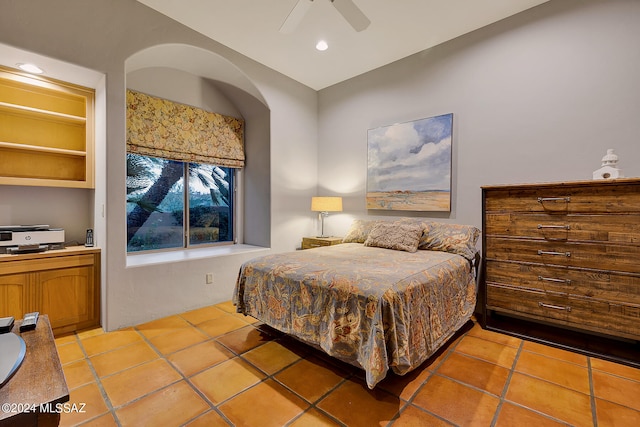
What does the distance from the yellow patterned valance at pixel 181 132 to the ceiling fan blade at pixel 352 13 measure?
7.33ft

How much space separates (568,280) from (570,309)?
0.71 ft

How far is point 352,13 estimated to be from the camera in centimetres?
226

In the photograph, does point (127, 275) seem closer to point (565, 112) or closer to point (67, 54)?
point (67, 54)

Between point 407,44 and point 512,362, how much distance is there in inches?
128

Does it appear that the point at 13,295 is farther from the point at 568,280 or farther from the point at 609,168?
the point at 609,168

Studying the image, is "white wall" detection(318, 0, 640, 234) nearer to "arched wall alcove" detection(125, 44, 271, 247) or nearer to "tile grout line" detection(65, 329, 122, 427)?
"arched wall alcove" detection(125, 44, 271, 247)

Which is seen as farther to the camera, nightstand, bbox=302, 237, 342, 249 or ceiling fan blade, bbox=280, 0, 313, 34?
nightstand, bbox=302, 237, 342, 249

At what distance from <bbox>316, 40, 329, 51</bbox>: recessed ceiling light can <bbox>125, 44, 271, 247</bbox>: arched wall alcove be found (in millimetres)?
926

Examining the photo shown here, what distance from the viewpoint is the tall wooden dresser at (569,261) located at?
1.98 metres

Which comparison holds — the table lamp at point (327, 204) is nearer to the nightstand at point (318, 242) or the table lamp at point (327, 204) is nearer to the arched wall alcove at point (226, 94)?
the nightstand at point (318, 242)

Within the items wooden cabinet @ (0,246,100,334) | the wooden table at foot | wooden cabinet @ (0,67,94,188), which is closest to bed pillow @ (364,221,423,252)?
the wooden table at foot

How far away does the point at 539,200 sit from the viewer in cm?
229

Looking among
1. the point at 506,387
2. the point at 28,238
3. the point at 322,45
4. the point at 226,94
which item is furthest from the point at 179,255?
the point at 506,387

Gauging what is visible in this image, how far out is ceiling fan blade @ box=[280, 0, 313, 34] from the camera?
2.14 m
